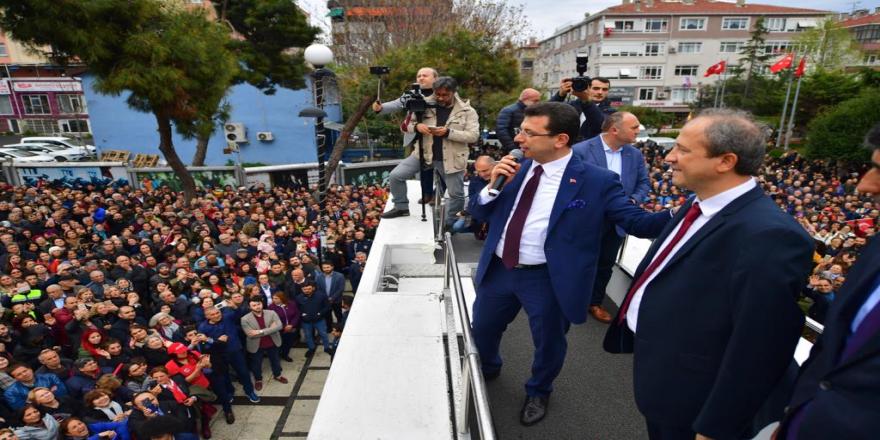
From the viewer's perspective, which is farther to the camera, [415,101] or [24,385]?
[24,385]

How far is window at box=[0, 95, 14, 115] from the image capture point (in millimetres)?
36156

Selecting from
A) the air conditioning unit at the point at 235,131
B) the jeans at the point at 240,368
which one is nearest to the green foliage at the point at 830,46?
the air conditioning unit at the point at 235,131

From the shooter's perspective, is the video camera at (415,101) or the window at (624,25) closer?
the video camera at (415,101)

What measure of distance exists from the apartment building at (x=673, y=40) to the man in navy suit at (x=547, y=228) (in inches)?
1716

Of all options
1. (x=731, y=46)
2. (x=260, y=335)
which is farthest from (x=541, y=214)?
(x=731, y=46)

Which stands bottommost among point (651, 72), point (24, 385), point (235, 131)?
point (24, 385)

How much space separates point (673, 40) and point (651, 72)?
3.28m

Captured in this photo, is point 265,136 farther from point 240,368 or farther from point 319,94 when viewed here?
point 240,368

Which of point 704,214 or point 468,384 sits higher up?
point 704,214

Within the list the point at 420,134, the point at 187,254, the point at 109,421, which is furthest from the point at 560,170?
the point at 187,254

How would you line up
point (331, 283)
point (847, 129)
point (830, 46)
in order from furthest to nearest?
1. point (830, 46)
2. point (847, 129)
3. point (331, 283)

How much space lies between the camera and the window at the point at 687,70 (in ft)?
144

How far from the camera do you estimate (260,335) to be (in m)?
7.17

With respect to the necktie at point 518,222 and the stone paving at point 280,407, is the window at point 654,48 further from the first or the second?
the necktie at point 518,222
